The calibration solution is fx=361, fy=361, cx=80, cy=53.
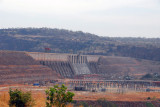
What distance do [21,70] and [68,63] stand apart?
26.3m

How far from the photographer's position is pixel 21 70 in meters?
69.5

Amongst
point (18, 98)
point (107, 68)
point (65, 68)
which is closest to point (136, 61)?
point (107, 68)

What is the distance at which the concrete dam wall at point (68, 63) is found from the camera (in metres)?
85.5

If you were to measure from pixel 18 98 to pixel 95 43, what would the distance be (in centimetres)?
12371

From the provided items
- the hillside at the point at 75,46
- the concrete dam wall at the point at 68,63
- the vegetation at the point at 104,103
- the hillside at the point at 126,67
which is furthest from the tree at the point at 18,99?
the hillside at the point at 75,46

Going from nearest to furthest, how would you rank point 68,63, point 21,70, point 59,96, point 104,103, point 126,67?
1. point 59,96
2. point 104,103
3. point 21,70
4. point 68,63
5. point 126,67

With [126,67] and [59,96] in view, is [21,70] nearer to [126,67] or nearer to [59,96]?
[59,96]

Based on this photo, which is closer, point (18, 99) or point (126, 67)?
point (18, 99)

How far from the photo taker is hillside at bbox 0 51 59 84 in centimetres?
6475

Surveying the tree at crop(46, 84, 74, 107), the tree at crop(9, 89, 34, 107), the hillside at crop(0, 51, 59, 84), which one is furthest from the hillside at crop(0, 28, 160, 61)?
the tree at crop(46, 84, 74, 107)

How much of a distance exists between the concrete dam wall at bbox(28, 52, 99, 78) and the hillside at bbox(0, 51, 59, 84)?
525 centimetres


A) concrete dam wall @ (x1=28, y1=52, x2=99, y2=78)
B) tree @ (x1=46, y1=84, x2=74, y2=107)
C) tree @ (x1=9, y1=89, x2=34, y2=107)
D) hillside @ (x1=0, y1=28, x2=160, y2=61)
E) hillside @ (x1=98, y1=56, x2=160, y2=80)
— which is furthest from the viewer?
hillside @ (x1=0, y1=28, x2=160, y2=61)

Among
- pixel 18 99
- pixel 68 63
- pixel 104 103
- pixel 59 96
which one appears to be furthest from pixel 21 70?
pixel 59 96

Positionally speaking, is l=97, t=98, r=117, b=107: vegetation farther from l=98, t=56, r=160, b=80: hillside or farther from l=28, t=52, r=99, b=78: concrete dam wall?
l=98, t=56, r=160, b=80: hillside
